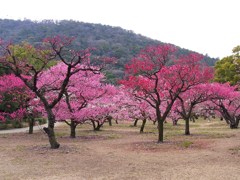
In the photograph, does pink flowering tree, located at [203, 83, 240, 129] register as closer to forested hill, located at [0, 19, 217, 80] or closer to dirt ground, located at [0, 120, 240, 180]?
dirt ground, located at [0, 120, 240, 180]

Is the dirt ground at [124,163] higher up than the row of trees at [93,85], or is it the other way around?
the row of trees at [93,85]

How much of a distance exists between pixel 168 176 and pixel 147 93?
11.3 metres

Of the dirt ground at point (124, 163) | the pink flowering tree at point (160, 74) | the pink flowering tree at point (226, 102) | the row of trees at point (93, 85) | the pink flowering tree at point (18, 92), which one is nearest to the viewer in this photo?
A: the dirt ground at point (124, 163)

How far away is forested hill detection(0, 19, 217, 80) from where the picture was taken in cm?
9156

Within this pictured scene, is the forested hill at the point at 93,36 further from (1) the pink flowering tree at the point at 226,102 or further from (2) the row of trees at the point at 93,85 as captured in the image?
(2) the row of trees at the point at 93,85

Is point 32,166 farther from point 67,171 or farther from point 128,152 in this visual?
point 128,152

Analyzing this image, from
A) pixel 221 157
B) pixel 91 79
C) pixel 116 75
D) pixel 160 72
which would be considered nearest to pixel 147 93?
pixel 160 72

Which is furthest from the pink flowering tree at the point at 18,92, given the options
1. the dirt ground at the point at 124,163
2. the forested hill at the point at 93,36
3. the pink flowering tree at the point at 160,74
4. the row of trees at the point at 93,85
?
the forested hill at the point at 93,36

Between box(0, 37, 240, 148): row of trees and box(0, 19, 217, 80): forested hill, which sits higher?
box(0, 19, 217, 80): forested hill

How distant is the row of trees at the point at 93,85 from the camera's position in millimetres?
17547

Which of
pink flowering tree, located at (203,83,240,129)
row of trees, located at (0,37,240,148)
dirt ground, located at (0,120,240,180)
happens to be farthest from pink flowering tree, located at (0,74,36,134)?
pink flowering tree, located at (203,83,240,129)

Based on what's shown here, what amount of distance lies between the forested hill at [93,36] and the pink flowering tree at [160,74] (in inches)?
2169

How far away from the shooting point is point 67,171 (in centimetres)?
1165

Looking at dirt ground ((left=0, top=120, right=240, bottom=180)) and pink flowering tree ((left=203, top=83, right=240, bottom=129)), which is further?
pink flowering tree ((left=203, top=83, right=240, bottom=129))
